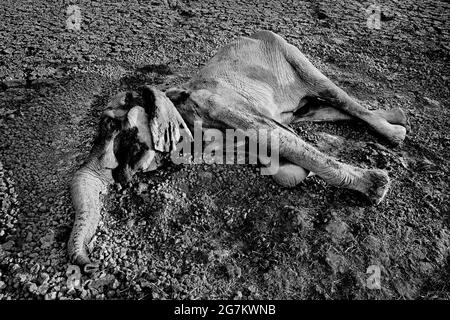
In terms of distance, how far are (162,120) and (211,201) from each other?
0.64 m

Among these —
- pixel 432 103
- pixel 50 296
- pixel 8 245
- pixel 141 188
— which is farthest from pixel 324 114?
pixel 8 245

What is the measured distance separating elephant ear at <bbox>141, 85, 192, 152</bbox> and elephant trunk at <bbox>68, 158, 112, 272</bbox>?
1.32 feet

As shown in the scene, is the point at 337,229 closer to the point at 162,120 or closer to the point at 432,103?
the point at 162,120

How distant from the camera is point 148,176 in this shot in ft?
9.39

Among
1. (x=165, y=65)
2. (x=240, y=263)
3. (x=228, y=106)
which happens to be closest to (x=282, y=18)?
(x=165, y=65)

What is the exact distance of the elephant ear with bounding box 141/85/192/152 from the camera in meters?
2.59

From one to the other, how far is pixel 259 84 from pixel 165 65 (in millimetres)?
1488

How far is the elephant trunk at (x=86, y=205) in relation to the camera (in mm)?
2324

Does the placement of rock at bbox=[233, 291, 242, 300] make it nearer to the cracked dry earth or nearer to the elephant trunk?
the cracked dry earth

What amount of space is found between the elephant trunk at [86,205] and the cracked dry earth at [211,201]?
0.28 feet

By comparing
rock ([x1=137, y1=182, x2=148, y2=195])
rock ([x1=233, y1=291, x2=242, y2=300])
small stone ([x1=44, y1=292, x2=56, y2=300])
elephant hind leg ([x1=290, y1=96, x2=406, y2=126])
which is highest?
elephant hind leg ([x1=290, y1=96, x2=406, y2=126])

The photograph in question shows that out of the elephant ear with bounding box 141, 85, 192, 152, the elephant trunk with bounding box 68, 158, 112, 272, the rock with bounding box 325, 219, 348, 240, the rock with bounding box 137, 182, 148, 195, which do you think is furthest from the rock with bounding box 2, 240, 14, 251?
the rock with bounding box 325, 219, 348, 240

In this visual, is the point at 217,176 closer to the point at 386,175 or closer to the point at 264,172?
the point at 264,172

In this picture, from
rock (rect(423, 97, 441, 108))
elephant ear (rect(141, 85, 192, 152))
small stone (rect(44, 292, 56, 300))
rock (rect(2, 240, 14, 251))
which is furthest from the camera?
rock (rect(423, 97, 441, 108))
